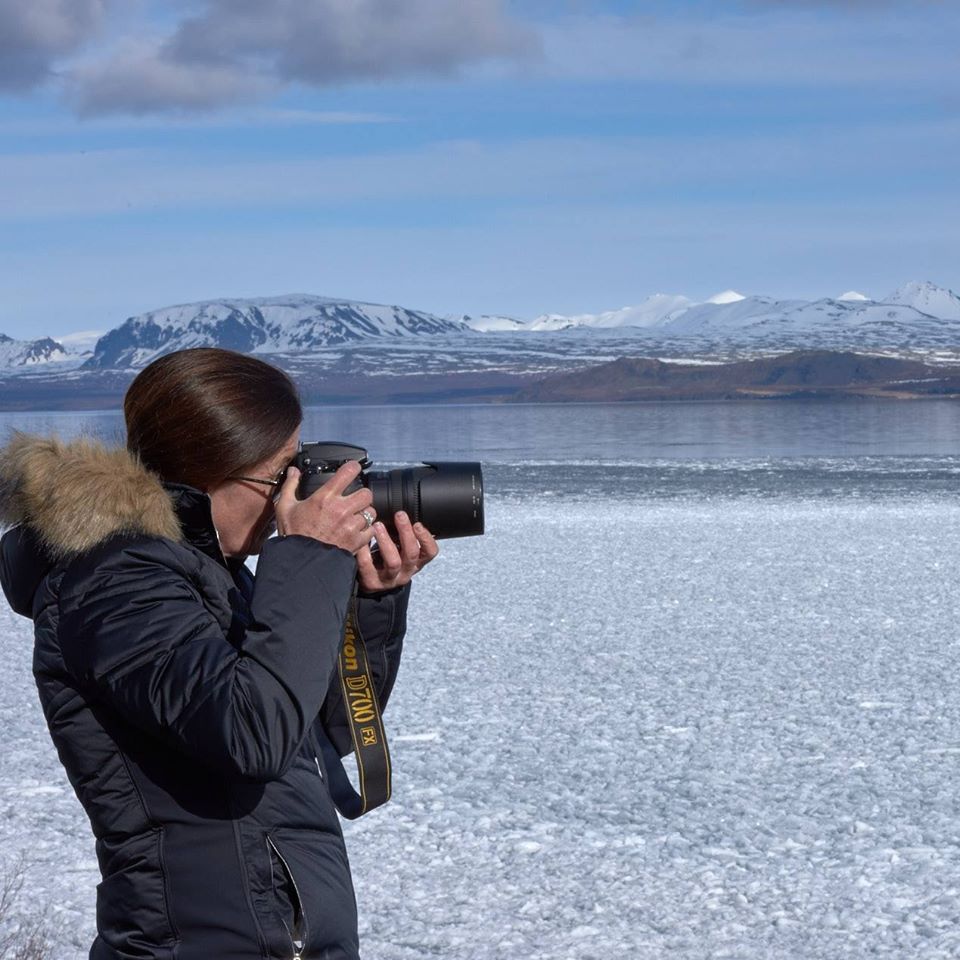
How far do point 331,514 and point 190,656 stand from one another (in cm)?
24

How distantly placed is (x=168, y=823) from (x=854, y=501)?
15.2m

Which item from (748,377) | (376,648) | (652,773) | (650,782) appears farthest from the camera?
(748,377)

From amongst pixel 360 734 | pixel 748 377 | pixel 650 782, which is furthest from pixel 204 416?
pixel 748 377

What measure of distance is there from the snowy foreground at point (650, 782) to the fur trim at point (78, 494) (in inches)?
84.7

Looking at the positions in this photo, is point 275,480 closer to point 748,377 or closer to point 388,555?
point 388,555

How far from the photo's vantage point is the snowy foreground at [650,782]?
11.8ft

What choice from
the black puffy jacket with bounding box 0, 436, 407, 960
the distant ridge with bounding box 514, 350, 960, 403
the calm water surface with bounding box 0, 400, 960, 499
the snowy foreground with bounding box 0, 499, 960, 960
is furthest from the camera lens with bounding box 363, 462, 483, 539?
the distant ridge with bounding box 514, 350, 960, 403

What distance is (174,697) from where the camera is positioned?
1448 millimetres

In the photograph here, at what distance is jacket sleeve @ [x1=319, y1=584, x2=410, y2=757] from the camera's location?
194 centimetres

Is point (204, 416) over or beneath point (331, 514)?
over

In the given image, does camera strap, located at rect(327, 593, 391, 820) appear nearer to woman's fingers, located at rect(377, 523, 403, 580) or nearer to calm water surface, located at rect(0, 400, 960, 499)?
woman's fingers, located at rect(377, 523, 403, 580)

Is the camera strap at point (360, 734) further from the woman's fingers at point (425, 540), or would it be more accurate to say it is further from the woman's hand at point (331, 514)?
the woman's hand at point (331, 514)

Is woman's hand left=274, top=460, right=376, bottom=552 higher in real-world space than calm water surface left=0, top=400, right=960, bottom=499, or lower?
higher

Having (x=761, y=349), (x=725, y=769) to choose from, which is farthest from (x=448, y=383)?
(x=725, y=769)
